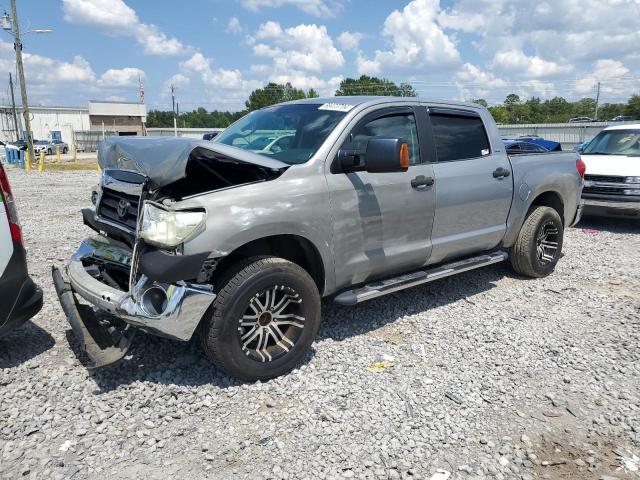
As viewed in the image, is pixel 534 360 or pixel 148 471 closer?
pixel 148 471

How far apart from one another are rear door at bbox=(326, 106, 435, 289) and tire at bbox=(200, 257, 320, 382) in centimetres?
46

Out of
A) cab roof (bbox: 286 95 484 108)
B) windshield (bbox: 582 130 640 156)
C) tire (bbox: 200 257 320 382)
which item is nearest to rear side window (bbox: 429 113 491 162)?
cab roof (bbox: 286 95 484 108)

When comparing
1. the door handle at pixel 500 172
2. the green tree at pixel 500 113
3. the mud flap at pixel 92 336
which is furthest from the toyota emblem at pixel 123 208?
the green tree at pixel 500 113

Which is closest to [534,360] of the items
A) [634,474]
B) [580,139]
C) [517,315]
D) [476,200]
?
[517,315]

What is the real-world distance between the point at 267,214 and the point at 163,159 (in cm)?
73

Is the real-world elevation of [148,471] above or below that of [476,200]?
below

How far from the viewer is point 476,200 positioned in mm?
4840

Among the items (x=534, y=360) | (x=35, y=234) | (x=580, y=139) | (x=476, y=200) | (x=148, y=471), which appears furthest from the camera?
(x=580, y=139)

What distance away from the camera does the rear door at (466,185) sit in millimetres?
4578

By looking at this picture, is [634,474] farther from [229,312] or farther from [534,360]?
[229,312]

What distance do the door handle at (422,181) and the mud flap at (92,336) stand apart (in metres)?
2.44

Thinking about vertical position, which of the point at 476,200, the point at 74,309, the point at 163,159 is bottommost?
the point at 74,309

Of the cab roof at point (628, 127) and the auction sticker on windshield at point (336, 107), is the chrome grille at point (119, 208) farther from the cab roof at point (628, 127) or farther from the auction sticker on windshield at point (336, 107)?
the cab roof at point (628, 127)

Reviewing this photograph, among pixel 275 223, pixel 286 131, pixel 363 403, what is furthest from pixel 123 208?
pixel 363 403
